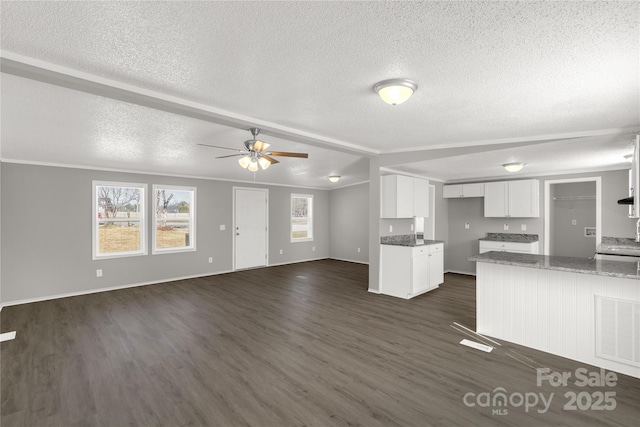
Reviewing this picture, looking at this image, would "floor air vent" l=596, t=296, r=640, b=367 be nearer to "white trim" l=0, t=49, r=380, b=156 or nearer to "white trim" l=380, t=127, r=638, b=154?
"white trim" l=380, t=127, r=638, b=154

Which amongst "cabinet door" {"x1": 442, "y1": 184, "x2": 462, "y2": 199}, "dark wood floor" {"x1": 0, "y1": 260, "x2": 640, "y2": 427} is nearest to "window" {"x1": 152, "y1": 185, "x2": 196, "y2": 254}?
"dark wood floor" {"x1": 0, "y1": 260, "x2": 640, "y2": 427}

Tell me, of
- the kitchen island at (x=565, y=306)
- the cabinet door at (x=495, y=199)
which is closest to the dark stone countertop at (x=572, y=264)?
the kitchen island at (x=565, y=306)

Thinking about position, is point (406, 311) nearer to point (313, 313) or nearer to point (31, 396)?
point (313, 313)

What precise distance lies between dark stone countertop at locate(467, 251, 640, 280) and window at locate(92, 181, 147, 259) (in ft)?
20.1

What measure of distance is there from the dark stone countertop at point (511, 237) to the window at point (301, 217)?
15.4 ft

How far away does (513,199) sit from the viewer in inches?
249

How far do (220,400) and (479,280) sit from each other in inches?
117

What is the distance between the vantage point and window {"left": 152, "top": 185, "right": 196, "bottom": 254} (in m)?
6.48

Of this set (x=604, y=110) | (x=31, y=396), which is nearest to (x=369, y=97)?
(x=604, y=110)

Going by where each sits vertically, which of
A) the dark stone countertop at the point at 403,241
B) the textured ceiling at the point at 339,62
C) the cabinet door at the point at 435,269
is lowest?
the cabinet door at the point at 435,269

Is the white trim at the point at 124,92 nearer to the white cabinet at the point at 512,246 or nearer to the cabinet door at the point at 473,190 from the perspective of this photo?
the cabinet door at the point at 473,190

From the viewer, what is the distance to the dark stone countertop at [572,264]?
2662 mm

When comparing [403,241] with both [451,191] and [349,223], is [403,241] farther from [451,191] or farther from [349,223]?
[349,223]

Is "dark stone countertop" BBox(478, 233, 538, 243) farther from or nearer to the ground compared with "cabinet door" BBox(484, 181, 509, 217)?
nearer to the ground
